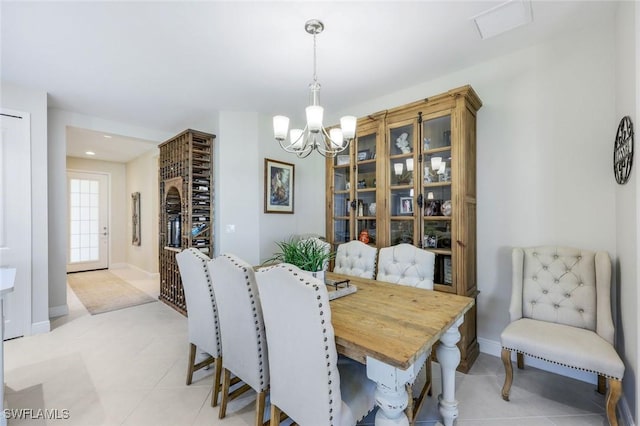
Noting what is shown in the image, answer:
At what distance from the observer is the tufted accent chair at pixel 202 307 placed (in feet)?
6.09

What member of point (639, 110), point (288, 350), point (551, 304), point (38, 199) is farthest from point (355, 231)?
point (38, 199)

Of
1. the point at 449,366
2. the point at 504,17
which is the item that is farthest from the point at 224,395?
the point at 504,17

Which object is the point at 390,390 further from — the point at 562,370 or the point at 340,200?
the point at 340,200

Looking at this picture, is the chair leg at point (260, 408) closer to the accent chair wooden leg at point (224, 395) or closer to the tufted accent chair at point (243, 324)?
the tufted accent chair at point (243, 324)

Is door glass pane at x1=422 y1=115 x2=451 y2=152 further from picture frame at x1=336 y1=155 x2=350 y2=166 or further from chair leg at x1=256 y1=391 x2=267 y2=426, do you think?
chair leg at x1=256 y1=391 x2=267 y2=426

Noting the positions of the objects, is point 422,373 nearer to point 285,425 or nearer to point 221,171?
point 285,425

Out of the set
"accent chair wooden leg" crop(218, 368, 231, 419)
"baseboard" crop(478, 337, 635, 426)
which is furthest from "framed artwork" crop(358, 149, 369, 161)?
"accent chair wooden leg" crop(218, 368, 231, 419)

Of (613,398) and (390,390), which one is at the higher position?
(390,390)

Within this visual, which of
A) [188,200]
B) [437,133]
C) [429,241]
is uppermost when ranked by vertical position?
[437,133]

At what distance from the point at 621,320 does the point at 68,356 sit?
435 centimetres

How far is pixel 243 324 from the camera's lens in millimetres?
1555

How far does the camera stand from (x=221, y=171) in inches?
145

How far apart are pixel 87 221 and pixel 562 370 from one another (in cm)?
842

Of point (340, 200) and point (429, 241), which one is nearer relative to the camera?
point (429, 241)
